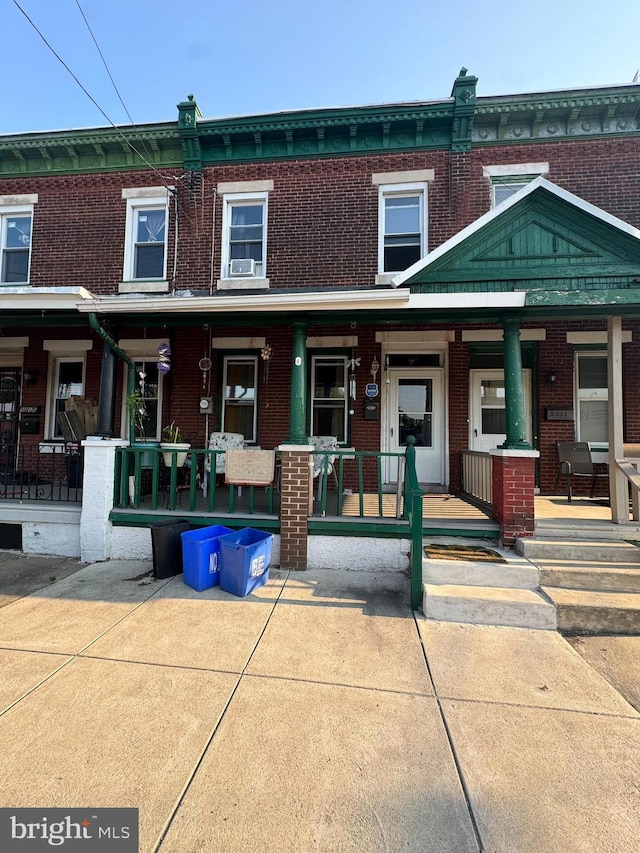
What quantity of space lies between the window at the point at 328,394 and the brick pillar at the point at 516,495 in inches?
133

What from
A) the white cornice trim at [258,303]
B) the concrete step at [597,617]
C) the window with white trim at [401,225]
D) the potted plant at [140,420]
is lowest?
the concrete step at [597,617]

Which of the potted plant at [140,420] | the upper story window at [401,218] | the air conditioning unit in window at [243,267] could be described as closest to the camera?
the potted plant at [140,420]

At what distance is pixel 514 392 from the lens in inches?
201

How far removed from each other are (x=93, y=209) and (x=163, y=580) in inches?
299

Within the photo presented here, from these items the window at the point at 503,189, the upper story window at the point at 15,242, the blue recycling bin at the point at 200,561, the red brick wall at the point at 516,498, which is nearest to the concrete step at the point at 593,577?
the red brick wall at the point at 516,498

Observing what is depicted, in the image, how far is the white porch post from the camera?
511cm

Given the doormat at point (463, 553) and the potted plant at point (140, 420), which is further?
the potted plant at point (140, 420)

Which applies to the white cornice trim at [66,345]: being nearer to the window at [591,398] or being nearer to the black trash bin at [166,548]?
the black trash bin at [166,548]

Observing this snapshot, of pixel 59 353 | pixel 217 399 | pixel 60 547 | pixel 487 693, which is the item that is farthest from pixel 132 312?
pixel 487 693

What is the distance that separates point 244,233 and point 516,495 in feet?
22.3

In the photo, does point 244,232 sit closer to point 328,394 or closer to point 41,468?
point 328,394

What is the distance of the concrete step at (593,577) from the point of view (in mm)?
4227

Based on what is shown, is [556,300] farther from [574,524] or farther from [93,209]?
[93,209]

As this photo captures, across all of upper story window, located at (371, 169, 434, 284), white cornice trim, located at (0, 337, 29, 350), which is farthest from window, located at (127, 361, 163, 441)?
upper story window, located at (371, 169, 434, 284)
